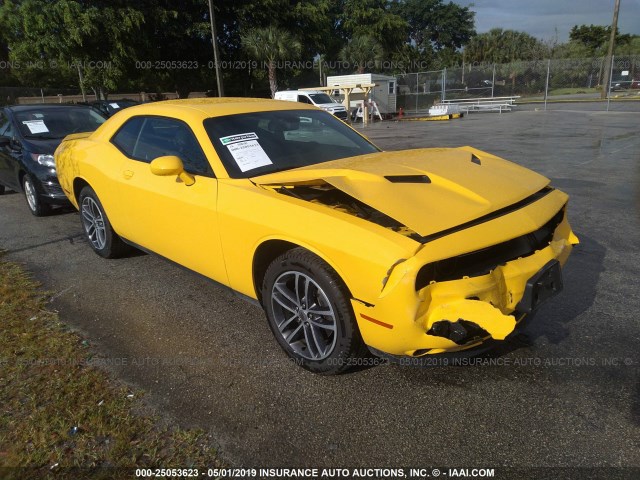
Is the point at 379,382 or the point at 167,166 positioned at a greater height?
the point at 167,166

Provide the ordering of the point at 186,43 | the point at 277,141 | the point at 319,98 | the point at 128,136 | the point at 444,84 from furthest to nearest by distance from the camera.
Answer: the point at 186,43 → the point at 444,84 → the point at 319,98 → the point at 128,136 → the point at 277,141

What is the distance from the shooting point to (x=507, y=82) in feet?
115

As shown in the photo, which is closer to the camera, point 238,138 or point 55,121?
point 238,138

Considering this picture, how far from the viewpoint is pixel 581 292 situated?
3.64m

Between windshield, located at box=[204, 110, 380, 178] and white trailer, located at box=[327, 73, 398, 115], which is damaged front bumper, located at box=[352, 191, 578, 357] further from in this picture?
white trailer, located at box=[327, 73, 398, 115]

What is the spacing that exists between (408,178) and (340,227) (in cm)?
70

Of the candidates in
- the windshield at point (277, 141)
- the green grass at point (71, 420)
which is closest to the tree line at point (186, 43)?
the windshield at point (277, 141)

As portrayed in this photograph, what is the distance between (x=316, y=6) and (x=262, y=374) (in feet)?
125

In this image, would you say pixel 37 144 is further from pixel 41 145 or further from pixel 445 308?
pixel 445 308

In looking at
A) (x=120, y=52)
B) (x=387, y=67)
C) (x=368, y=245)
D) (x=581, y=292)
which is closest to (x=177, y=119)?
(x=368, y=245)

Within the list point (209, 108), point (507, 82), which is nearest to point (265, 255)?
point (209, 108)

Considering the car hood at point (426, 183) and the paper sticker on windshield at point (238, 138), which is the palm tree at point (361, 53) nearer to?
the paper sticker on windshield at point (238, 138)

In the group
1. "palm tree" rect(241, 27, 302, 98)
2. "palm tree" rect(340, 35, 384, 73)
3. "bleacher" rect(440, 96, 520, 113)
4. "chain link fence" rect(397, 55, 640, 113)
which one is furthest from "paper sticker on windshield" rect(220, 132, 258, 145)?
"palm tree" rect(340, 35, 384, 73)

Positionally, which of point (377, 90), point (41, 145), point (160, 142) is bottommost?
point (41, 145)
